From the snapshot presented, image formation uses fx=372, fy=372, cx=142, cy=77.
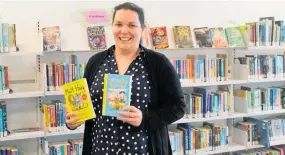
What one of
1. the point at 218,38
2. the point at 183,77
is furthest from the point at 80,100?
the point at 218,38

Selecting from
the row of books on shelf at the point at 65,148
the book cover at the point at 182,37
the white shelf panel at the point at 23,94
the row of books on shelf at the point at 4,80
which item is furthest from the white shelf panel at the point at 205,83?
the row of books on shelf at the point at 4,80

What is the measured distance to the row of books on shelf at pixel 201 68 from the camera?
3.58 metres

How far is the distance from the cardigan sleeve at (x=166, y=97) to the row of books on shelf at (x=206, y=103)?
5.69 feet

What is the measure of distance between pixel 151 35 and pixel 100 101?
1.69m

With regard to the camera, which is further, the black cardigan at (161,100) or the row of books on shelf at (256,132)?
the row of books on shelf at (256,132)

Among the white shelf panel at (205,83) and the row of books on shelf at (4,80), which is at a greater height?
the row of books on shelf at (4,80)

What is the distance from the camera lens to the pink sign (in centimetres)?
344

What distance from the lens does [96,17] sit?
3471mm

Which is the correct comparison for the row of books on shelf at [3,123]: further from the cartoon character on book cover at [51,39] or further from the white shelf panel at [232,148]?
the white shelf panel at [232,148]

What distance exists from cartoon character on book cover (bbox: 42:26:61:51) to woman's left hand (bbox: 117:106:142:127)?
1.50m

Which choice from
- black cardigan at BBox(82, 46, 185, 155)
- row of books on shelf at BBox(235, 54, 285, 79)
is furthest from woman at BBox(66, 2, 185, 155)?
row of books on shelf at BBox(235, 54, 285, 79)

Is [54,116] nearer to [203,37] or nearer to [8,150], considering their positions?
[8,150]

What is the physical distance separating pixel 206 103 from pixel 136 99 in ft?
6.41

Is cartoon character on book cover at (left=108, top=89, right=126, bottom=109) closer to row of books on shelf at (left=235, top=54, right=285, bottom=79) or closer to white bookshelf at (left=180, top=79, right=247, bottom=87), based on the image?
white bookshelf at (left=180, top=79, right=247, bottom=87)
